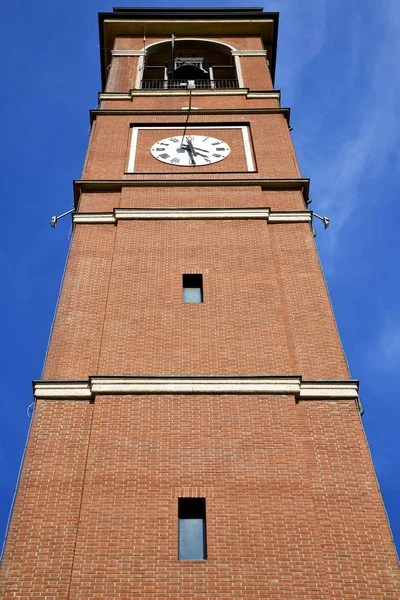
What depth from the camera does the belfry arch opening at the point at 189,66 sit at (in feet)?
80.2

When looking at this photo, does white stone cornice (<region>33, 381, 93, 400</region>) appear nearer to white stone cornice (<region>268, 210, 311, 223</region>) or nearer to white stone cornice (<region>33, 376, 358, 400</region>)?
white stone cornice (<region>33, 376, 358, 400</region>)

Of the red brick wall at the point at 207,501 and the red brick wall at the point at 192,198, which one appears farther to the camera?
the red brick wall at the point at 192,198

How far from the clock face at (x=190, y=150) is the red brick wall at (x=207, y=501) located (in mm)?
7855

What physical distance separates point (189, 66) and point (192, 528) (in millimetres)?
17399

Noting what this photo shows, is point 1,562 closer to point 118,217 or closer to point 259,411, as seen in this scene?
point 259,411

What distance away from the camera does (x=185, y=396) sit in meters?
12.3

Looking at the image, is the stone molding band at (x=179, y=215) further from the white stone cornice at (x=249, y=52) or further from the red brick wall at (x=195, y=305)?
the white stone cornice at (x=249, y=52)

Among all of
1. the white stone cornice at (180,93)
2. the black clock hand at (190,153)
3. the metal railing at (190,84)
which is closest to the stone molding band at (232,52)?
the metal railing at (190,84)

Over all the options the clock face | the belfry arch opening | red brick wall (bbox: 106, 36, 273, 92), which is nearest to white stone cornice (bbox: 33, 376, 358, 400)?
the clock face

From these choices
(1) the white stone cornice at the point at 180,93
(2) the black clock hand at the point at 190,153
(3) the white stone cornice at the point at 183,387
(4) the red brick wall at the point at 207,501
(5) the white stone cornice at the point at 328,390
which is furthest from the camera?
(1) the white stone cornice at the point at 180,93

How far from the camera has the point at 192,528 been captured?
35.2 ft

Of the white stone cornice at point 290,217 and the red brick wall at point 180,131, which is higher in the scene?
the red brick wall at point 180,131

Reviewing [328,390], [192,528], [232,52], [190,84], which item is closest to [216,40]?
[232,52]

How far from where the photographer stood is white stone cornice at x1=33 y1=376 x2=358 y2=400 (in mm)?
12344
